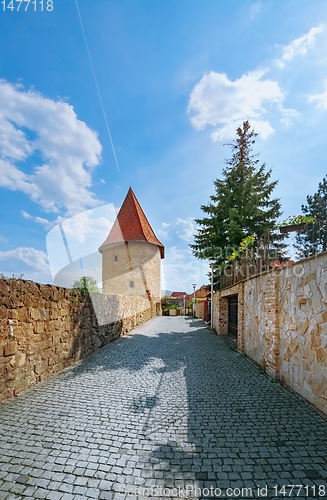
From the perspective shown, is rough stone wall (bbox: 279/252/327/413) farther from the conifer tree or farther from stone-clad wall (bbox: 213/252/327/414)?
the conifer tree

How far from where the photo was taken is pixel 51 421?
320cm

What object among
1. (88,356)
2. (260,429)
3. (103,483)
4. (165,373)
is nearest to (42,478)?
(103,483)

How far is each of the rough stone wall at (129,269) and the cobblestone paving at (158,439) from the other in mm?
18303

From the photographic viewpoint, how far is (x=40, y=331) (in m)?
4.77

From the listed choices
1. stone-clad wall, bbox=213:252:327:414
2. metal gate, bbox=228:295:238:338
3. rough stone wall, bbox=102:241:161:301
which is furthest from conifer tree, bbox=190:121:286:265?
rough stone wall, bbox=102:241:161:301

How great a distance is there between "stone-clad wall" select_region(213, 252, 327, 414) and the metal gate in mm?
3003

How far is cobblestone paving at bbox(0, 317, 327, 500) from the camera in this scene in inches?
86.0

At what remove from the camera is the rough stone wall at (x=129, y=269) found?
76.3 feet

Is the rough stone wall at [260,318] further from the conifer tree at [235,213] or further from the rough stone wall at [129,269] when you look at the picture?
the rough stone wall at [129,269]

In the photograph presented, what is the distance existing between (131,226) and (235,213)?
632 inches

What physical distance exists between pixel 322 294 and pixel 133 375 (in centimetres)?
394

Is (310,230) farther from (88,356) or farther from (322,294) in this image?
(88,356)

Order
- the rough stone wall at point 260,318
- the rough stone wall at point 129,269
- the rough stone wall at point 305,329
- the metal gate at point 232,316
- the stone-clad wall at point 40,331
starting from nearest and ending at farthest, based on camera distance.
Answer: the rough stone wall at point 305,329, the stone-clad wall at point 40,331, the rough stone wall at point 260,318, the metal gate at point 232,316, the rough stone wall at point 129,269

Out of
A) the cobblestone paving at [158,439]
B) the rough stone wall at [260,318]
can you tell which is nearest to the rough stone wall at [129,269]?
the rough stone wall at [260,318]
